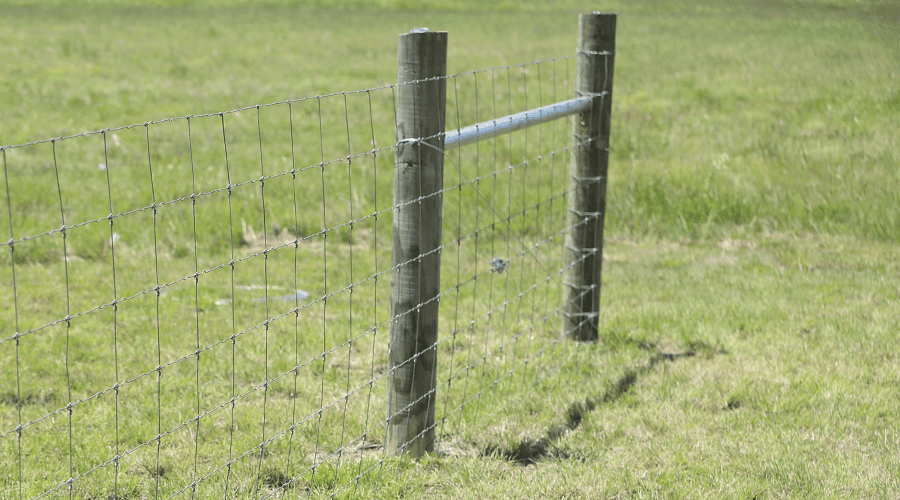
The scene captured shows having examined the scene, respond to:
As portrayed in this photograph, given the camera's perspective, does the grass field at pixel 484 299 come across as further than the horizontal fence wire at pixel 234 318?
Yes

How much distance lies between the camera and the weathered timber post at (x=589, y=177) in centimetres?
537

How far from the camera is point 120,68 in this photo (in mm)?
17578

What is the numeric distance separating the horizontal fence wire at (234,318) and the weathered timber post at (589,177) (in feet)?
0.51

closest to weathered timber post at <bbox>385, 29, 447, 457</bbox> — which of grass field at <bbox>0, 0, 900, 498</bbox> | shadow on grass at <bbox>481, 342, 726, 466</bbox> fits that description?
grass field at <bbox>0, 0, 900, 498</bbox>

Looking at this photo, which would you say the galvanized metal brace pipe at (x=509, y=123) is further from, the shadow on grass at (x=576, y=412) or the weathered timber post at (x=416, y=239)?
the shadow on grass at (x=576, y=412)

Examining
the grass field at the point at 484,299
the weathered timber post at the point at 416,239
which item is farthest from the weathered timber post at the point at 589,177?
the weathered timber post at the point at 416,239

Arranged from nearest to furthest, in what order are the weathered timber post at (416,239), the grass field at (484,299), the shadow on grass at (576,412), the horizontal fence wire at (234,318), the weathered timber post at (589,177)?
the weathered timber post at (416,239), the horizontal fence wire at (234,318), the grass field at (484,299), the shadow on grass at (576,412), the weathered timber post at (589,177)

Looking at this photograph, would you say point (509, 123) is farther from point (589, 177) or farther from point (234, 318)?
point (234, 318)

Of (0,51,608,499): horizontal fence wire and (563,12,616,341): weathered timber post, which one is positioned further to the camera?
(563,12,616,341): weathered timber post

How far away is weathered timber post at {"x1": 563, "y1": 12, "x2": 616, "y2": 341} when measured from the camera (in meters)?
5.37

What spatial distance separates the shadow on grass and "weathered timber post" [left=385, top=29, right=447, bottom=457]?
45cm

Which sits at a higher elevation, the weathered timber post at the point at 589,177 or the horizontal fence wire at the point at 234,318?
the weathered timber post at the point at 589,177

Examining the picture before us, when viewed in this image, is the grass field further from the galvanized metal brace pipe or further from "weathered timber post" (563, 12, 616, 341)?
the galvanized metal brace pipe

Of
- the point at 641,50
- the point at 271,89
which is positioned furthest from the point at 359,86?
the point at 641,50
